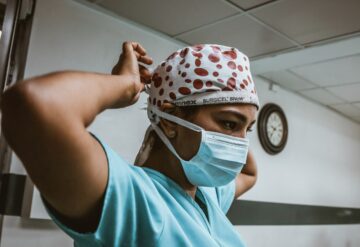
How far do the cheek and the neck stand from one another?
37 mm

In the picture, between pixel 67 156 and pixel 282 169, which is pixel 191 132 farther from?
pixel 282 169

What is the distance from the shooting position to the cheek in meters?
1.00

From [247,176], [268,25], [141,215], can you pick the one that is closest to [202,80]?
[141,215]

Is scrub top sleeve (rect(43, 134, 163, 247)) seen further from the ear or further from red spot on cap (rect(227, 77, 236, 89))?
red spot on cap (rect(227, 77, 236, 89))

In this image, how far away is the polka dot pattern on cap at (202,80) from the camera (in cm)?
100

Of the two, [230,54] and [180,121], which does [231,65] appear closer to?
[230,54]

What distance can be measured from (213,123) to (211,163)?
14 cm

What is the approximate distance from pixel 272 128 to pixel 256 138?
0.32 meters

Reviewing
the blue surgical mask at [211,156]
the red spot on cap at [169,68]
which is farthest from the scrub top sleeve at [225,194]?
the red spot on cap at [169,68]

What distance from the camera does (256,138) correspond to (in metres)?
3.49

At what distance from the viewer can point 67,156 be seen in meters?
0.58

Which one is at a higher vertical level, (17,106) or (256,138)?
(256,138)

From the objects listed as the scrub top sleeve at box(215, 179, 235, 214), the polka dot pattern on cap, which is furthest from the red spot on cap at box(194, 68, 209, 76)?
the scrub top sleeve at box(215, 179, 235, 214)

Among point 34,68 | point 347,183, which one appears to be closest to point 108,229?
point 34,68
